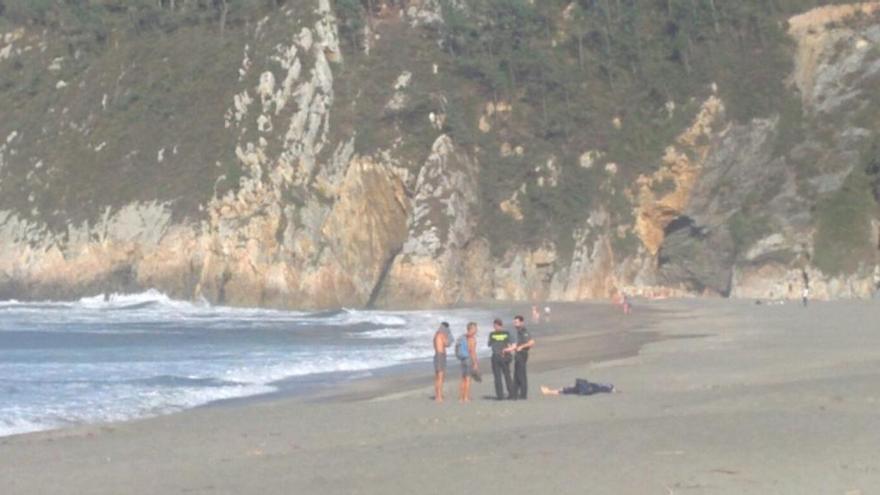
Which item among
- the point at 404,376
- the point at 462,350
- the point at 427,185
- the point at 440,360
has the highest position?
the point at 427,185

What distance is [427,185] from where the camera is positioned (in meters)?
57.4

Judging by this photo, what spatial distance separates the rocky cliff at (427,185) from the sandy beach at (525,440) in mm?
28518

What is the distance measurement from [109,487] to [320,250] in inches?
1668

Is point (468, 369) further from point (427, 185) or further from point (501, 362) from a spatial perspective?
point (427, 185)

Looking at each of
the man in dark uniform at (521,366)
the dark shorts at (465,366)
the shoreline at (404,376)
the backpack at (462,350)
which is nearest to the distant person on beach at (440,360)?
the backpack at (462,350)

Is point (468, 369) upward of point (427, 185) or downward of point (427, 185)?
downward

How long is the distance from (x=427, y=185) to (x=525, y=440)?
4218 centimetres

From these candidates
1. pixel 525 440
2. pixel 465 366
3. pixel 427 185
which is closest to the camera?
pixel 525 440

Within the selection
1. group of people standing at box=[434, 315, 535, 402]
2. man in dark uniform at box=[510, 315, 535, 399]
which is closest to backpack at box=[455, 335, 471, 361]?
group of people standing at box=[434, 315, 535, 402]

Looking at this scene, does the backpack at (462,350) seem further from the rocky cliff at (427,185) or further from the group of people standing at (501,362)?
the rocky cliff at (427,185)

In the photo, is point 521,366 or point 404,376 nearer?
point 521,366

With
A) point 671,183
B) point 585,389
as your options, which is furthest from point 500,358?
point 671,183

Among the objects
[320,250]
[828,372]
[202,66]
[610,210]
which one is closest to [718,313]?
[610,210]

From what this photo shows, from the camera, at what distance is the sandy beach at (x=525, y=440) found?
12711 mm
